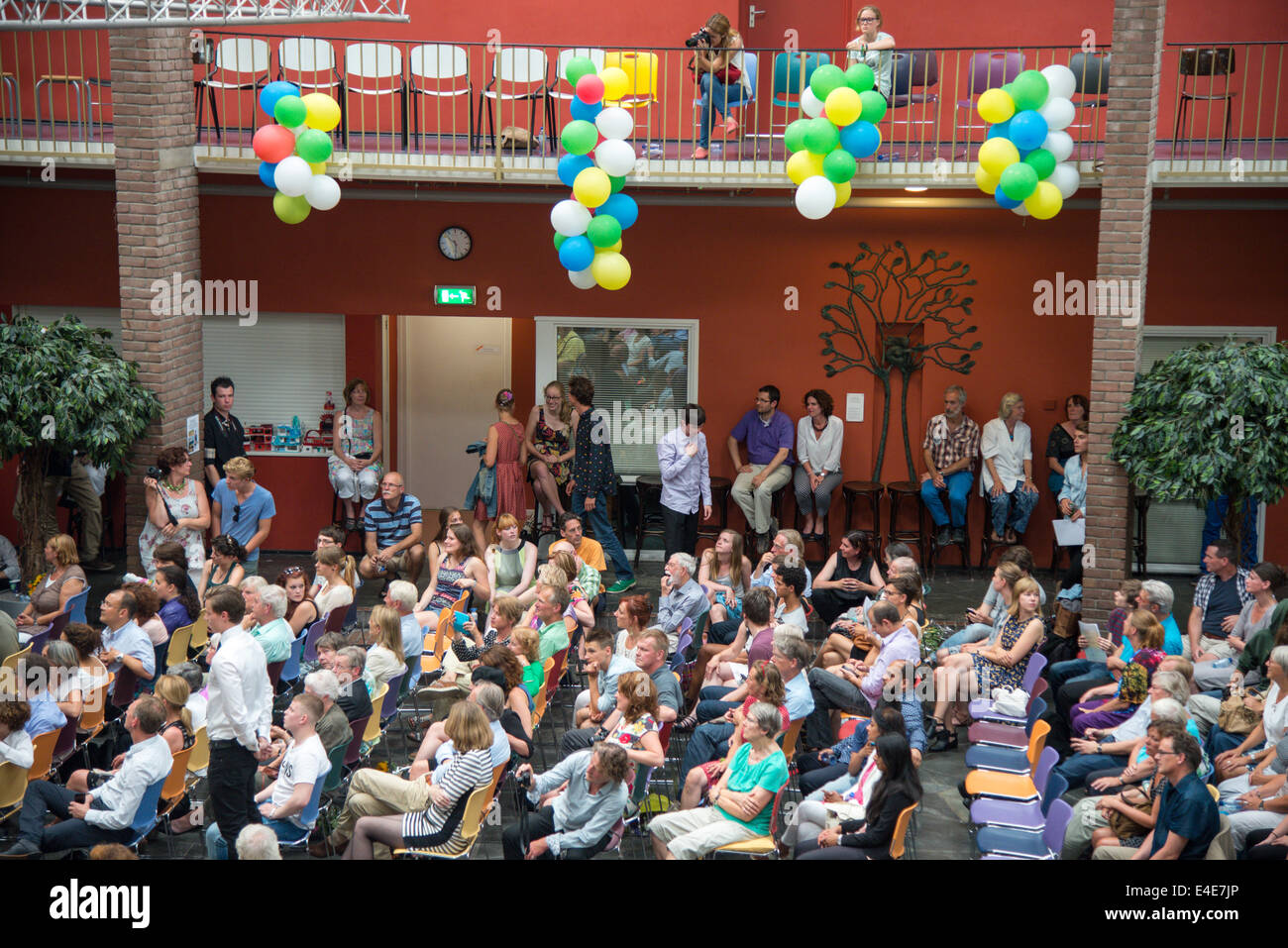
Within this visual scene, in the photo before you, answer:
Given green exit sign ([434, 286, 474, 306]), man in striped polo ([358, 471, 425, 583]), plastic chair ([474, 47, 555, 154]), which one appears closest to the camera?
man in striped polo ([358, 471, 425, 583])

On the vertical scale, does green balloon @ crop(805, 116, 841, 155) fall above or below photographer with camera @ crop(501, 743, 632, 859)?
above

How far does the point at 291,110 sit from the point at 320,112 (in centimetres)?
23

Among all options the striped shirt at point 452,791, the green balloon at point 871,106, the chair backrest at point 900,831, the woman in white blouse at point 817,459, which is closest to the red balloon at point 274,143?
the green balloon at point 871,106

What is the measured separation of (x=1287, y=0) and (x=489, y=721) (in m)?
11.7

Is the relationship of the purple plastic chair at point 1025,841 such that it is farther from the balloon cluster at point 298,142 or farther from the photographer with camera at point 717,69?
the balloon cluster at point 298,142

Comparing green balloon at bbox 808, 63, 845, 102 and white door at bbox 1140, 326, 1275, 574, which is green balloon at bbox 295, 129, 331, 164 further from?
white door at bbox 1140, 326, 1275, 574

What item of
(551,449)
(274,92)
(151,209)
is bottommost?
(551,449)

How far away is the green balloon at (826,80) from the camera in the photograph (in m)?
11.4

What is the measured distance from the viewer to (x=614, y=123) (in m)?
11.5

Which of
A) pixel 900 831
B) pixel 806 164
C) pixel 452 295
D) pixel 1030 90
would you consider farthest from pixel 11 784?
pixel 1030 90

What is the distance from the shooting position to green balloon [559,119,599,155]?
11.6m

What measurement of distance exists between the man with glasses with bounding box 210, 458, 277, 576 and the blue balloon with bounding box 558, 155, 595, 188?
11.9 feet

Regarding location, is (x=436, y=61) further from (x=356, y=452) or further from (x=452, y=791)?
(x=452, y=791)

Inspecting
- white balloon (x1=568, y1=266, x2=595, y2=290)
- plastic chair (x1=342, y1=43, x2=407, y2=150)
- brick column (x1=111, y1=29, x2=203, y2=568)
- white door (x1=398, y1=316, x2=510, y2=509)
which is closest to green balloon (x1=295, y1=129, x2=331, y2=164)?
brick column (x1=111, y1=29, x2=203, y2=568)
